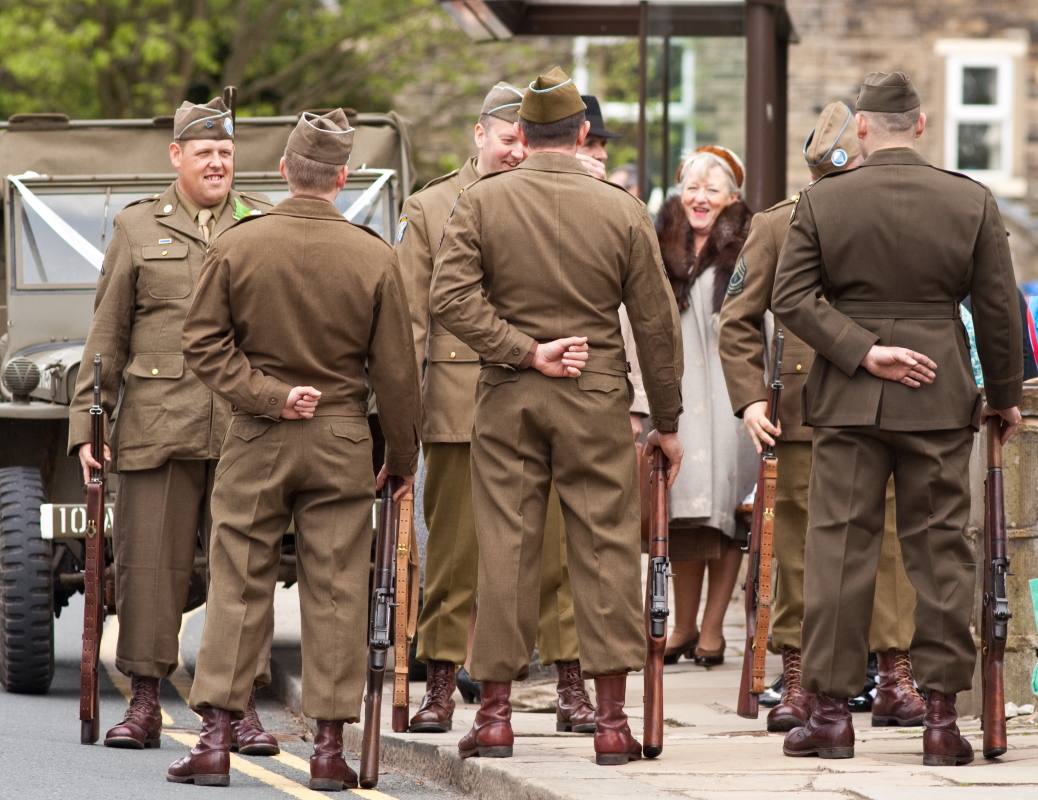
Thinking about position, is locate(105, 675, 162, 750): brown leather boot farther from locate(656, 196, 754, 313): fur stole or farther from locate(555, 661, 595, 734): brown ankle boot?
locate(656, 196, 754, 313): fur stole

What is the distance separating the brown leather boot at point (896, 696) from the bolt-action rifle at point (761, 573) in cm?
57

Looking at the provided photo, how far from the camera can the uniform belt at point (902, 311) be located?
5418mm

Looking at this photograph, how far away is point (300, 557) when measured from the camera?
18.3 feet

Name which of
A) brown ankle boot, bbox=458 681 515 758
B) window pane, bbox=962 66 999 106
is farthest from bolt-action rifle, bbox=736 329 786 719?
window pane, bbox=962 66 999 106

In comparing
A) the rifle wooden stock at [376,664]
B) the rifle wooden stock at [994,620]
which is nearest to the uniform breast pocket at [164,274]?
the rifle wooden stock at [376,664]

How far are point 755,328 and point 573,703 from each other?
149 centimetres

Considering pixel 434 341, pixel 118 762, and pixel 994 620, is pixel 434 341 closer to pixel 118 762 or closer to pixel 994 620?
pixel 118 762

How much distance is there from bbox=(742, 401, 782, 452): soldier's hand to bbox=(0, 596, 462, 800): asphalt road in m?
1.61

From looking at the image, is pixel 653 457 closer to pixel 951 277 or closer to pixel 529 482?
pixel 529 482

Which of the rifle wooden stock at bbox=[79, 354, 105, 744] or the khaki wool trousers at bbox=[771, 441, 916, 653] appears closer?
the rifle wooden stock at bbox=[79, 354, 105, 744]

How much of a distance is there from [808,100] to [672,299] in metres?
18.3

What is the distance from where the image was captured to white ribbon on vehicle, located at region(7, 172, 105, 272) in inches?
339

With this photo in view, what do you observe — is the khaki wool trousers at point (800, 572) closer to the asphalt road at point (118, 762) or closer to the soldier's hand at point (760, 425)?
the soldier's hand at point (760, 425)

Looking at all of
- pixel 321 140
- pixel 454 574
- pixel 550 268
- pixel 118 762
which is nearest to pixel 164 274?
pixel 321 140
